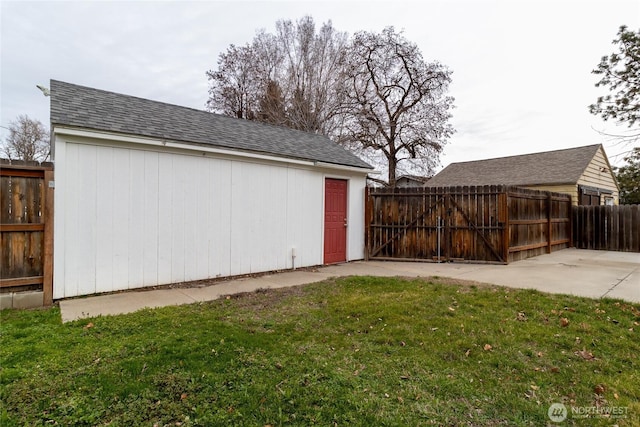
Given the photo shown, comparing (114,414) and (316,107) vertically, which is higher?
(316,107)

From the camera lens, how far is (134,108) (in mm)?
6391

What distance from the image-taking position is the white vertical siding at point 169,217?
4918 mm

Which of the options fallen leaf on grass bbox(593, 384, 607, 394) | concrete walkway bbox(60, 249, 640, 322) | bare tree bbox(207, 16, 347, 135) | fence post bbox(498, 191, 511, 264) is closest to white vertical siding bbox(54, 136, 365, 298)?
concrete walkway bbox(60, 249, 640, 322)

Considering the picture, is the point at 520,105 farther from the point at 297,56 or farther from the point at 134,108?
the point at 134,108

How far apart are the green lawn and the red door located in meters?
3.96

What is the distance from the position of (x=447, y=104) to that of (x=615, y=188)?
10.3m

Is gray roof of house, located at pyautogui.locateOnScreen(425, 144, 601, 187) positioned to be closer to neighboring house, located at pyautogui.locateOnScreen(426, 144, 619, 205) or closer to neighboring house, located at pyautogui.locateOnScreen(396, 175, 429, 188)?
neighboring house, located at pyautogui.locateOnScreen(426, 144, 619, 205)

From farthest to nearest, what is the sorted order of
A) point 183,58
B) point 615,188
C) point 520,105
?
point 615,188, point 520,105, point 183,58

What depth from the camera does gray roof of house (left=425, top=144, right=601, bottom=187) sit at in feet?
47.2

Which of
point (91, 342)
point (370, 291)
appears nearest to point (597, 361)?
point (370, 291)

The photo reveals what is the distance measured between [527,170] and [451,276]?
12.7 m

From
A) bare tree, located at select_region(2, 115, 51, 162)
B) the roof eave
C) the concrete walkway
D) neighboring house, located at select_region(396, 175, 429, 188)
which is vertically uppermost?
bare tree, located at select_region(2, 115, 51, 162)

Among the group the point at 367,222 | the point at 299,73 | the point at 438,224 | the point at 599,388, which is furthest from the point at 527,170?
the point at 599,388

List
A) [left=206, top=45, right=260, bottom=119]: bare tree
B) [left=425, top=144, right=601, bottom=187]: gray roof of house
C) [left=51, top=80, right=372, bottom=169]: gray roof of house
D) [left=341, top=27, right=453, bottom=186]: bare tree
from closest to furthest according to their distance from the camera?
[left=51, top=80, right=372, bottom=169]: gray roof of house < [left=425, top=144, right=601, bottom=187]: gray roof of house < [left=341, top=27, right=453, bottom=186]: bare tree < [left=206, top=45, right=260, bottom=119]: bare tree
